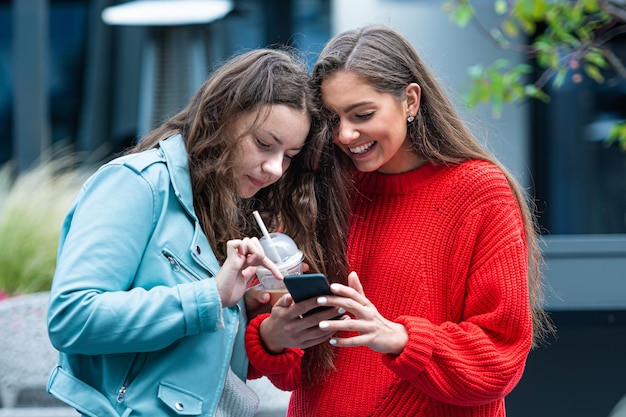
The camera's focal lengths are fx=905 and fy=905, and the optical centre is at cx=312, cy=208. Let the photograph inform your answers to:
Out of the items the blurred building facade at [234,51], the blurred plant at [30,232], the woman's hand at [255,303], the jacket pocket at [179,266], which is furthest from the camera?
the blurred building facade at [234,51]

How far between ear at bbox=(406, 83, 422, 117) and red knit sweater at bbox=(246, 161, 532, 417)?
14cm

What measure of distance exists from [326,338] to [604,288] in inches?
49.1

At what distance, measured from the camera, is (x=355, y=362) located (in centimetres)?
208

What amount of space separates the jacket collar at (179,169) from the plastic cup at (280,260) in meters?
0.19

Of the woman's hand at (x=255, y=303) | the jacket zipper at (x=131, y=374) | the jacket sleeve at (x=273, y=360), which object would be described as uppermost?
the jacket zipper at (x=131, y=374)

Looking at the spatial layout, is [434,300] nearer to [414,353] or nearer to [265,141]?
[414,353]

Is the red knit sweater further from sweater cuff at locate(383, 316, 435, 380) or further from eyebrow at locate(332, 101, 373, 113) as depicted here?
eyebrow at locate(332, 101, 373, 113)

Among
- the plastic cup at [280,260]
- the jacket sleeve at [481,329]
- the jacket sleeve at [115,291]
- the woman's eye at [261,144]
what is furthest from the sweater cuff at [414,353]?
the woman's eye at [261,144]

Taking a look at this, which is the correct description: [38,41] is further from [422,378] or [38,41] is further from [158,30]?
[422,378]

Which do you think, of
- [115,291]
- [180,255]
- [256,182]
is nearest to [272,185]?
[256,182]

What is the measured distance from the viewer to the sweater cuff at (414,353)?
1822mm

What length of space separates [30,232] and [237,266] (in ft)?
10.4

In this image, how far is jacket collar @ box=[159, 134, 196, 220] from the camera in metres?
1.87

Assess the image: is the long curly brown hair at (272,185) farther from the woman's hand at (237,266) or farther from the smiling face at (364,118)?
the woman's hand at (237,266)
